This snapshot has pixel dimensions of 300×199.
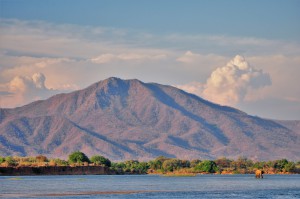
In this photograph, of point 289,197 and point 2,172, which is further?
point 2,172

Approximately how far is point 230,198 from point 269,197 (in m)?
6.32

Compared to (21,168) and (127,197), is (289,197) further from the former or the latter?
(21,168)

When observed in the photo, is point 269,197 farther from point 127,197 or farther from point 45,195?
point 45,195

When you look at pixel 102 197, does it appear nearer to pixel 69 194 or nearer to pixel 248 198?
pixel 69 194

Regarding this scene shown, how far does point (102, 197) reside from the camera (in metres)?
89.4

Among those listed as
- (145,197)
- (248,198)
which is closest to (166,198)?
(145,197)

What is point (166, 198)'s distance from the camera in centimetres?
8900

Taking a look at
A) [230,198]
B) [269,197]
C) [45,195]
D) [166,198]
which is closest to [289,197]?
[269,197]

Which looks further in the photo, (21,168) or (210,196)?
(21,168)

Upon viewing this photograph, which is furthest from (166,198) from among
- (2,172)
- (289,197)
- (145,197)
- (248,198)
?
(2,172)

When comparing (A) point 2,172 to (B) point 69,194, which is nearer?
Result: (B) point 69,194

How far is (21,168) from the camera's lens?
191m

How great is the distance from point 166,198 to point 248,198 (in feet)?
32.8

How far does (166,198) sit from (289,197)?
1600 centimetres
